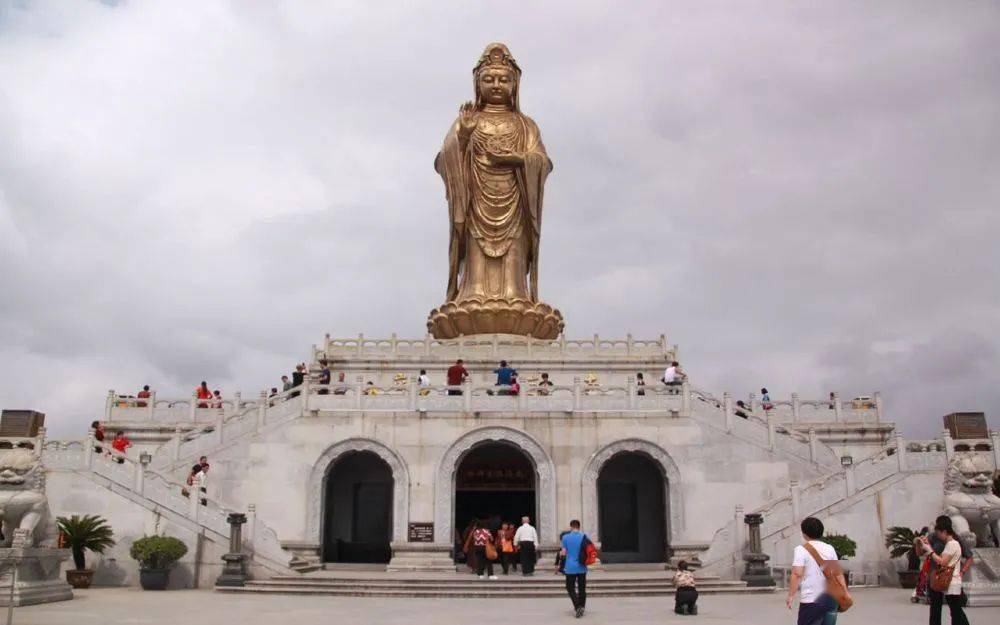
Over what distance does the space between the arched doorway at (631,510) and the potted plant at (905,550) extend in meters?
6.26

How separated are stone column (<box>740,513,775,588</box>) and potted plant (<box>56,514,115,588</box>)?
13.3 m

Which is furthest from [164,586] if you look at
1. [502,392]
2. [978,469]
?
[978,469]

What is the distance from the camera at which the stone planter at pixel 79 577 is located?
17.3 metres

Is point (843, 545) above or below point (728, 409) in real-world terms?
below

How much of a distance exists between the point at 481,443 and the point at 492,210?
1438cm

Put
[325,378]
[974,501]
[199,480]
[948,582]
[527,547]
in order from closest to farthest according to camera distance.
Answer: [948,582] < [974,501] < [527,547] < [199,480] < [325,378]

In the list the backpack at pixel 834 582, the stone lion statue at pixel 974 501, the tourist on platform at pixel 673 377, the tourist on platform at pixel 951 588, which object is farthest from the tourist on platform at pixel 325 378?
the backpack at pixel 834 582

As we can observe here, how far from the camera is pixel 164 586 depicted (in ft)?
56.8

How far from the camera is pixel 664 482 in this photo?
21344 millimetres

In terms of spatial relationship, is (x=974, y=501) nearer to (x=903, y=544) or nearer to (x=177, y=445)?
(x=903, y=544)

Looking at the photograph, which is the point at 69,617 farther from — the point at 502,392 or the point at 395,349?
the point at 395,349

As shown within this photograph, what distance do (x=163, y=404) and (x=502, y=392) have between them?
31.9ft

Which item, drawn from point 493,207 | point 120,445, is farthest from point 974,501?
point 493,207

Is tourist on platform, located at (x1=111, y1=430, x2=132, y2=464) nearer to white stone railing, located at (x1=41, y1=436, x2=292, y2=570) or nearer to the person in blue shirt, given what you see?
white stone railing, located at (x1=41, y1=436, x2=292, y2=570)
